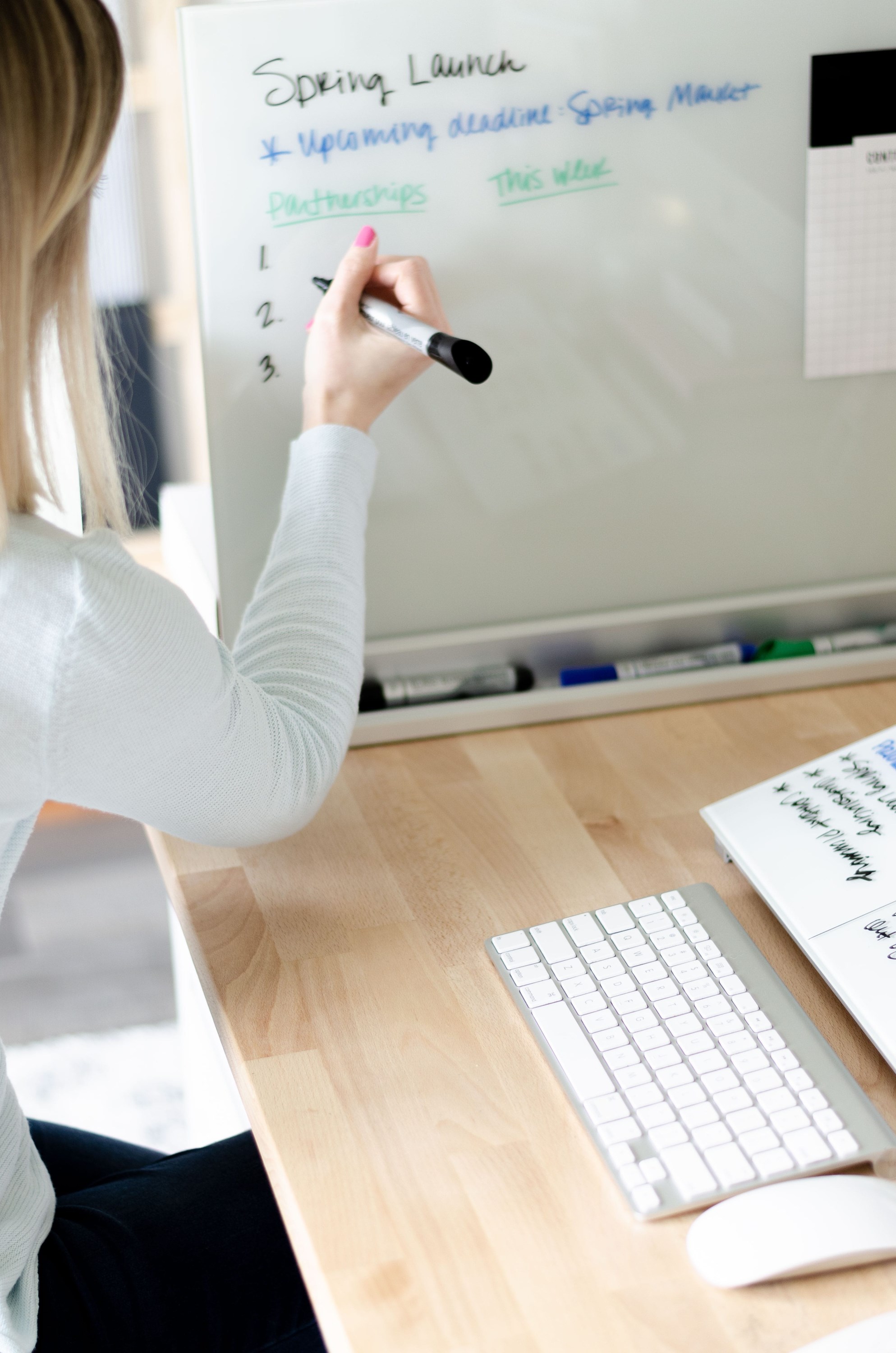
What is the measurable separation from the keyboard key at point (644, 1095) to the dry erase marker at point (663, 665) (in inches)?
15.6

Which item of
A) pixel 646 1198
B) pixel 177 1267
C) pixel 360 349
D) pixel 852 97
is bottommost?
pixel 177 1267

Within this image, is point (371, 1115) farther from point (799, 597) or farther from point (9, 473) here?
point (799, 597)

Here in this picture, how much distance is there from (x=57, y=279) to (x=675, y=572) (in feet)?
1.67

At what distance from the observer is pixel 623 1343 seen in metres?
0.46

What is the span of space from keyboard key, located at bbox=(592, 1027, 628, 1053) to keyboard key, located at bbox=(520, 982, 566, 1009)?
0.03 meters

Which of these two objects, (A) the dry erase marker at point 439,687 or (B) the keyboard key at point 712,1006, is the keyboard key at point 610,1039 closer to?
(B) the keyboard key at point 712,1006

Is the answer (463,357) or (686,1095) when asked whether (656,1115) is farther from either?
(463,357)

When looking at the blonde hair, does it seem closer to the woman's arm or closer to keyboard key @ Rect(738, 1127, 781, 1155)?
the woman's arm

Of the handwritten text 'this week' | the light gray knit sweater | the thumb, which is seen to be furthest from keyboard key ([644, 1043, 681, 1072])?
the handwritten text 'this week'

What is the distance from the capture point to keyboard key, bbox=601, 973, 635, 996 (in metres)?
0.61

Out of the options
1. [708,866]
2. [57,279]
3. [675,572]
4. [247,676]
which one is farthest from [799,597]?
[57,279]

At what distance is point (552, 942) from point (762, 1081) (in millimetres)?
131

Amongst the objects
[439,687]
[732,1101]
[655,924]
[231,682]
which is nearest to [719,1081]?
[732,1101]

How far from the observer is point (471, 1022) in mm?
617
